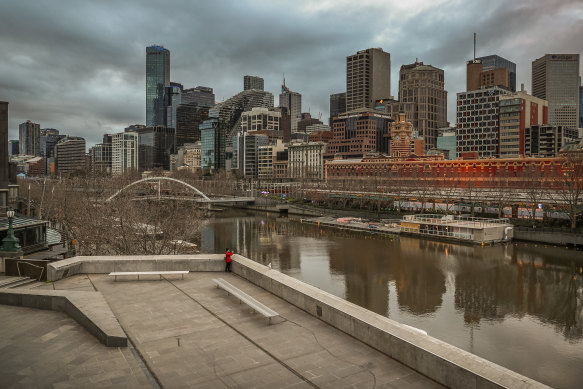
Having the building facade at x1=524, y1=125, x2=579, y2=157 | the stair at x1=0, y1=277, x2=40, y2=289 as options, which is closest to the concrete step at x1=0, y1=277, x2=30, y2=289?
the stair at x1=0, y1=277, x2=40, y2=289

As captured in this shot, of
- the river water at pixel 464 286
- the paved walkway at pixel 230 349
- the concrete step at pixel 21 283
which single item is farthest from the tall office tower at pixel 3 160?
the river water at pixel 464 286

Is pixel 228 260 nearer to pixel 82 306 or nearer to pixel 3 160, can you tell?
pixel 82 306

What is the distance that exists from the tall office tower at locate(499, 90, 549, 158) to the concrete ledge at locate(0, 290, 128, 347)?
137 m

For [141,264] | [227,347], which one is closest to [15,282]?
[141,264]

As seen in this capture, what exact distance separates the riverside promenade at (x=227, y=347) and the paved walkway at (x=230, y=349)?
0.02 metres

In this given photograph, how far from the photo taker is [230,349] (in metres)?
10.3

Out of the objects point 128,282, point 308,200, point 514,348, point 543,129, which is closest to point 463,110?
point 543,129

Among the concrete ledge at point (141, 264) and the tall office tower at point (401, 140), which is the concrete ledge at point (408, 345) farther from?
the tall office tower at point (401, 140)

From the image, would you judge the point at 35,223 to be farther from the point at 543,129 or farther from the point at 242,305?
the point at 543,129

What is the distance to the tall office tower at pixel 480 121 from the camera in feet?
458

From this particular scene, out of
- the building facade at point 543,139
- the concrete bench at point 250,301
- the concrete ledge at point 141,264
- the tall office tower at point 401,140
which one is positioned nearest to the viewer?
the concrete bench at point 250,301

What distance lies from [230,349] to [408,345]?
13.1 feet

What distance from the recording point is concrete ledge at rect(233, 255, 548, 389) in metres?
7.90

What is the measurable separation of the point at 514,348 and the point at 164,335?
59.4 feet
